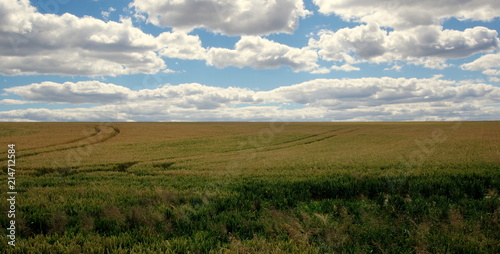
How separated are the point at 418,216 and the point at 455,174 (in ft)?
27.2

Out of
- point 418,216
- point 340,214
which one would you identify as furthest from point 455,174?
point 340,214

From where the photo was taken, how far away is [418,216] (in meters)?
9.76

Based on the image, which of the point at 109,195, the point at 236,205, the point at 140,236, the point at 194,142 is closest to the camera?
the point at 140,236

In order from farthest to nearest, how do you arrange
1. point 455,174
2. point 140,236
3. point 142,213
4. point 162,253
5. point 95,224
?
point 455,174
point 142,213
point 95,224
point 140,236
point 162,253

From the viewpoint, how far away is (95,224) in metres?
8.67

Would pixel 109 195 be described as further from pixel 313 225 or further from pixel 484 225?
pixel 484 225

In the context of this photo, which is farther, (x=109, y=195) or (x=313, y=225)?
(x=109, y=195)

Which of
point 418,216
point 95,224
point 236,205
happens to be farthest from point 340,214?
point 95,224

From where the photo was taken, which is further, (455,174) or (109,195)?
(455,174)

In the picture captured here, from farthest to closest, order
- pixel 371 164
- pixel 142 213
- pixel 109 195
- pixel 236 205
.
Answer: pixel 371 164, pixel 109 195, pixel 236 205, pixel 142 213

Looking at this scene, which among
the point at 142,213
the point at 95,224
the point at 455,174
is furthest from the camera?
the point at 455,174

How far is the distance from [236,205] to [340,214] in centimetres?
361

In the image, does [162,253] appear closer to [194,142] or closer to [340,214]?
[340,214]

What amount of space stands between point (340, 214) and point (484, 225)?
3.96 metres
